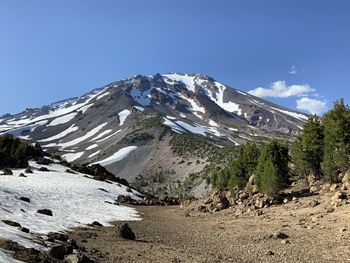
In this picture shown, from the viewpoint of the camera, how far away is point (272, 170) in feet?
162

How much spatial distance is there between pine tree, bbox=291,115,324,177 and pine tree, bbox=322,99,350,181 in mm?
5090

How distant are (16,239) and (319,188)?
35.7m

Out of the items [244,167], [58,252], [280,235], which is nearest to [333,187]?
[280,235]

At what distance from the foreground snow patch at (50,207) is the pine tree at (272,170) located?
15586 mm

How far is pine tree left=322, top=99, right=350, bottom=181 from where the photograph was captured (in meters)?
45.0

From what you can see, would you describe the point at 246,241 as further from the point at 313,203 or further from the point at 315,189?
the point at 315,189

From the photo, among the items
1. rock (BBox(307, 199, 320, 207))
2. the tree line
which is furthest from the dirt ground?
the tree line

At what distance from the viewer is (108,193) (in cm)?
6550

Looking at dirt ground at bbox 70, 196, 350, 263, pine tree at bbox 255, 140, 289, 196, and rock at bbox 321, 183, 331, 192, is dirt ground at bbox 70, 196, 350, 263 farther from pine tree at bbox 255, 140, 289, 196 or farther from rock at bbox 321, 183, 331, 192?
pine tree at bbox 255, 140, 289, 196

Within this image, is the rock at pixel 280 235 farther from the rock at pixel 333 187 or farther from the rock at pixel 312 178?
the rock at pixel 312 178

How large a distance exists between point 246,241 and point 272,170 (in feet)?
77.3

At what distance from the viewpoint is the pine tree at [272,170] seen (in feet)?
157

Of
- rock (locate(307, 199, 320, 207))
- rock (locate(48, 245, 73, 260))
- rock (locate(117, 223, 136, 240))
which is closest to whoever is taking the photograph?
rock (locate(48, 245, 73, 260))

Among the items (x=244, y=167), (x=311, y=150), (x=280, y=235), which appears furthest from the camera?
(x=244, y=167)
